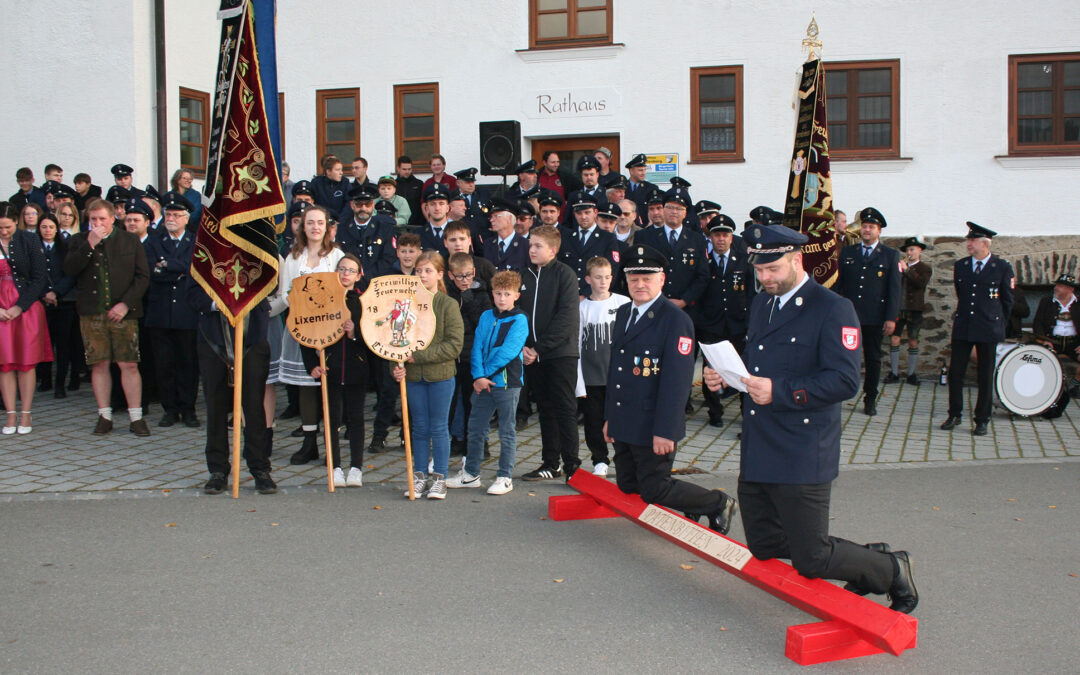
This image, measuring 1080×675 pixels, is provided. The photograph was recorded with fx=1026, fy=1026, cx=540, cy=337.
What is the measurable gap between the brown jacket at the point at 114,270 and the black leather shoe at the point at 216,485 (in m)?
3.14

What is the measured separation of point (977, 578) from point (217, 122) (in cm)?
612

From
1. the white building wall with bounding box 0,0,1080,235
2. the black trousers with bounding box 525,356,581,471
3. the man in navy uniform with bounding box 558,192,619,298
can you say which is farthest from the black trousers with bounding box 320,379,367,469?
the white building wall with bounding box 0,0,1080,235

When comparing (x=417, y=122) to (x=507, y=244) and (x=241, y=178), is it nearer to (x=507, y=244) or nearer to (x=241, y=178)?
(x=507, y=244)

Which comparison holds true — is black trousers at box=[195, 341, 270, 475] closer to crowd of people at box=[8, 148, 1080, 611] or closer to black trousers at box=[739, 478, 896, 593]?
crowd of people at box=[8, 148, 1080, 611]

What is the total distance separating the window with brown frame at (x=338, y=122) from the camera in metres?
16.9

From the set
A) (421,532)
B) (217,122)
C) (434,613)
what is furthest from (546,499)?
(217,122)

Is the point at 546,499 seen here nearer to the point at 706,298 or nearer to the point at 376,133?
the point at 706,298

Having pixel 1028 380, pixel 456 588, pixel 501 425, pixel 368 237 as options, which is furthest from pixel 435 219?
pixel 1028 380

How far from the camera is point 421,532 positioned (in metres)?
6.54

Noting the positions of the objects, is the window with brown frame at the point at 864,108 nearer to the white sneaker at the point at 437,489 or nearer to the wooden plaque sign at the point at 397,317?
the wooden plaque sign at the point at 397,317

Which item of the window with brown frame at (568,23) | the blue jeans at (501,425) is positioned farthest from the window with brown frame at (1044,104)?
the blue jeans at (501,425)

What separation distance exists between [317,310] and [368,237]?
3310mm

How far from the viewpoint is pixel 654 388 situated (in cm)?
602

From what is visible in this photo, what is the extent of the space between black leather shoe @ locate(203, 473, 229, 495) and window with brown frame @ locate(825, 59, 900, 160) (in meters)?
10.7
